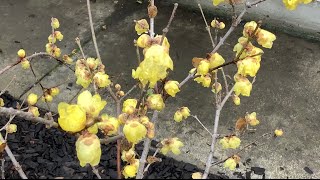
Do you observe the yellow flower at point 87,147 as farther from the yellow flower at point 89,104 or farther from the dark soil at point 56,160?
the dark soil at point 56,160

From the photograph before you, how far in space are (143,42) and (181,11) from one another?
2.51 m

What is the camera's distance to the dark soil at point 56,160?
9.10 ft

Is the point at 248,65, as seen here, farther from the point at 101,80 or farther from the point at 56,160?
the point at 56,160

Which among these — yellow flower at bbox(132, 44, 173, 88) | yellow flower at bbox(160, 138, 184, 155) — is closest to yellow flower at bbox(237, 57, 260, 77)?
yellow flower at bbox(132, 44, 173, 88)

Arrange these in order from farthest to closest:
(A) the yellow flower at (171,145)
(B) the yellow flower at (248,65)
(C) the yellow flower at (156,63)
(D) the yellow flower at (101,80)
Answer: (A) the yellow flower at (171,145) < (D) the yellow flower at (101,80) < (B) the yellow flower at (248,65) < (C) the yellow flower at (156,63)

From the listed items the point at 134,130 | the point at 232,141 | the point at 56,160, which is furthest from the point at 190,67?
the point at 134,130

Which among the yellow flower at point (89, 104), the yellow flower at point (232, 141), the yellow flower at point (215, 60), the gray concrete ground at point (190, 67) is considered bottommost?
the gray concrete ground at point (190, 67)

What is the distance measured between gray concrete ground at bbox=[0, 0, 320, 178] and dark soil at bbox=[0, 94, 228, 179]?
0.13 meters

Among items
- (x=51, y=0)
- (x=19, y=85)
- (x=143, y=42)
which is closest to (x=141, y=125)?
(x=143, y=42)

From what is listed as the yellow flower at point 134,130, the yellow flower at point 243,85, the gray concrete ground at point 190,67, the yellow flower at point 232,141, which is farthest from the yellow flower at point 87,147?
the gray concrete ground at point 190,67

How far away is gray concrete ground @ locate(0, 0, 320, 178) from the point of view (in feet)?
9.77

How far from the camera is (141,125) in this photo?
1685 mm

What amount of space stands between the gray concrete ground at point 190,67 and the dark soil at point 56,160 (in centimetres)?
→ 13

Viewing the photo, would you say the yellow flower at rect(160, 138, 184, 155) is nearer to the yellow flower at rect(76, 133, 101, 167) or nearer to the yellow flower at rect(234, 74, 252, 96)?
the yellow flower at rect(234, 74, 252, 96)
